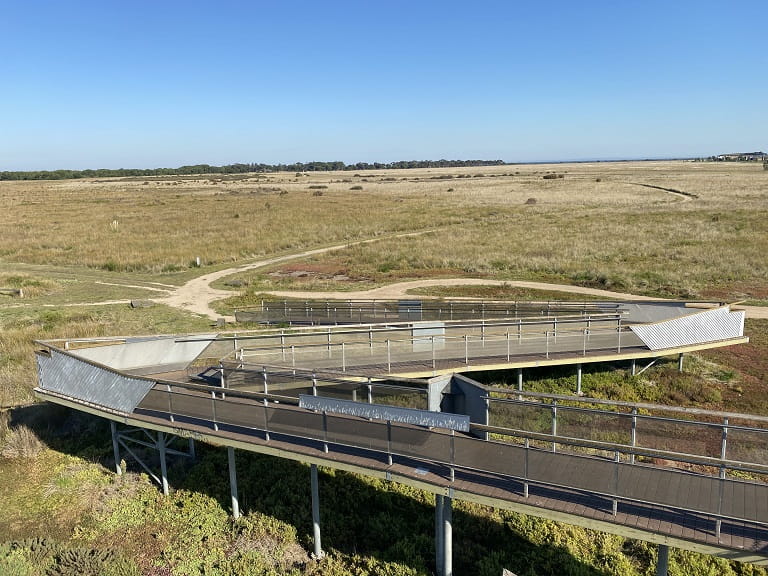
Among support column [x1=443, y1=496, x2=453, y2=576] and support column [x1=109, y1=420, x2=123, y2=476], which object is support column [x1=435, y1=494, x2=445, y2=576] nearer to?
support column [x1=443, y1=496, x2=453, y2=576]

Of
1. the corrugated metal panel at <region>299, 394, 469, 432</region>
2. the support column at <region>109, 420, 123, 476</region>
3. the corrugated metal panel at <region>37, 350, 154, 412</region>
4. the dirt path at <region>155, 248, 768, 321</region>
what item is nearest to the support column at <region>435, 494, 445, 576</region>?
the corrugated metal panel at <region>299, 394, 469, 432</region>

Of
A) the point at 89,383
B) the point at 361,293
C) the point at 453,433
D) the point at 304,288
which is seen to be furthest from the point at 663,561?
the point at 304,288

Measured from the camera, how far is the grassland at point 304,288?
12289 millimetres

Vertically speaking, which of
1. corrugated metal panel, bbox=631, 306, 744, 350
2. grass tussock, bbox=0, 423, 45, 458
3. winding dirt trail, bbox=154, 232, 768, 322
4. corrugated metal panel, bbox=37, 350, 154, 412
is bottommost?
grass tussock, bbox=0, 423, 45, 458

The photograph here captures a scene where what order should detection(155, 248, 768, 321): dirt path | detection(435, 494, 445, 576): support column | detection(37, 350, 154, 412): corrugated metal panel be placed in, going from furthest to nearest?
detection(155, 248, 768, 321): dirt path, detection(37, 350, 154, 412): corrugated metal panel, detection(435, 494, 445, 576): support column

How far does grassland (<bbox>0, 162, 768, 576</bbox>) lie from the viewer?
40.3 feet

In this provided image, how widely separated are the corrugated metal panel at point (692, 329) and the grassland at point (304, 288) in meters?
1.42

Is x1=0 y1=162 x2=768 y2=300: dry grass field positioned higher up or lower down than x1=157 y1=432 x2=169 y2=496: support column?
higher up

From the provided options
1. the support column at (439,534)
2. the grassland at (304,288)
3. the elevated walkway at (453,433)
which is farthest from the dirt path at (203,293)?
Answer: the support column at (439,534)

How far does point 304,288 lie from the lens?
36.1 metres

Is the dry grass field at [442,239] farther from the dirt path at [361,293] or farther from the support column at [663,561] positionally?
the support column at [663,561]

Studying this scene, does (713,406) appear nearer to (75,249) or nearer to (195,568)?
(195,568)

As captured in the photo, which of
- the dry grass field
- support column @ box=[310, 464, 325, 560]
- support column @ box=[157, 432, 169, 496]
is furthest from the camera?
the dry grass field

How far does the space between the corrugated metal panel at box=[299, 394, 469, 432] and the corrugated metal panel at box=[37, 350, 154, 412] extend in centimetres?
441
